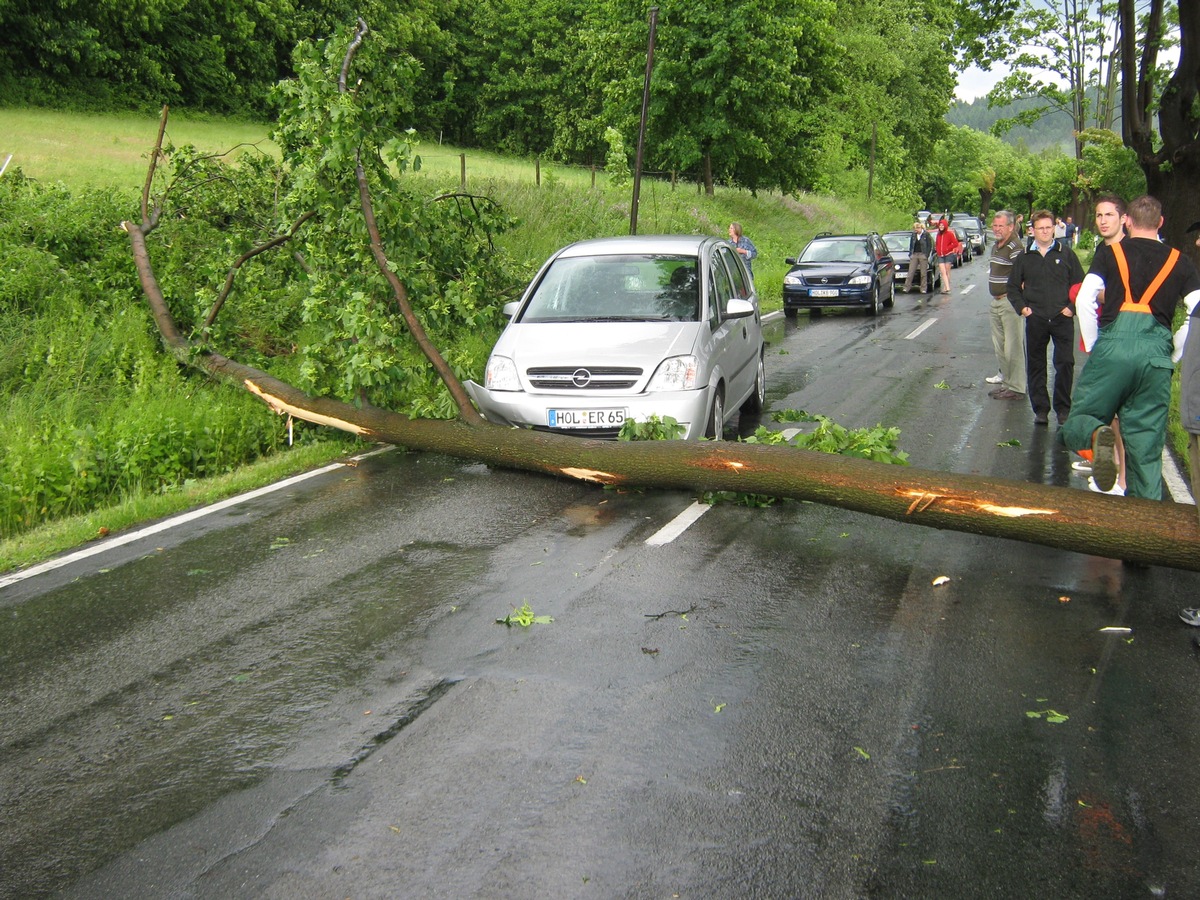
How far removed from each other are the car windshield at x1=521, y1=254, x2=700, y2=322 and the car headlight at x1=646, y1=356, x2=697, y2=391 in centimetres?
76

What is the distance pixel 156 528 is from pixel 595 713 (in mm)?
4451

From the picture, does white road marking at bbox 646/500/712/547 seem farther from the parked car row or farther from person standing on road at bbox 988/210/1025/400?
person standing on road at bbox 988/210/1025/400

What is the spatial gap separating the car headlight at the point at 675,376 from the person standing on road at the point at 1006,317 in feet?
16.7

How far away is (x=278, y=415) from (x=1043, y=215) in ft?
25.4

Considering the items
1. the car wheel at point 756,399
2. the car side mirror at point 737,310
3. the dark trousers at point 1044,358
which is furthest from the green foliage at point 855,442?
the dark trousers at point 1044,358

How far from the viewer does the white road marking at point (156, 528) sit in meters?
6.97

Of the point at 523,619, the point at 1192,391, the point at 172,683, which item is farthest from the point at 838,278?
the point at 172,683

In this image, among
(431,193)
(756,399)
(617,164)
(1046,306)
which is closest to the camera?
(1046,306)

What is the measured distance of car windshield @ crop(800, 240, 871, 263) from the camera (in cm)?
2536

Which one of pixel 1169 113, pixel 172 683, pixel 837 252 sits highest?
pixel 1169 113

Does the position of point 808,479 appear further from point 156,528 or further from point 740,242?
point 740,242

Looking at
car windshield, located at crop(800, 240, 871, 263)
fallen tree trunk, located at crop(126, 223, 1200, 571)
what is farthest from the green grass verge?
car windshield, located at crop(800, 240, 871, 263)

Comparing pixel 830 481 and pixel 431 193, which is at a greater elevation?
pixel 431 193

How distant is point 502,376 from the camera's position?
356 inches
